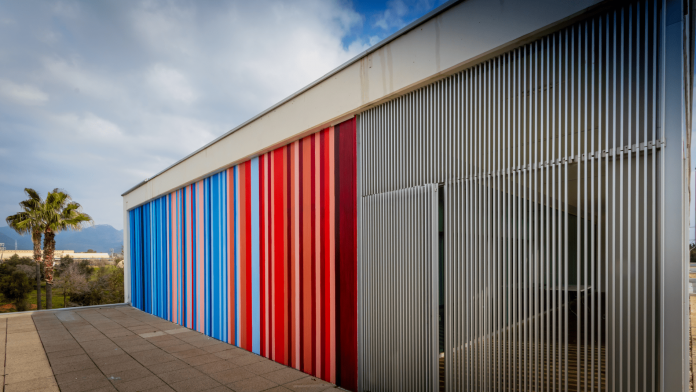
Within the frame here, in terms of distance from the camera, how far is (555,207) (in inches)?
103

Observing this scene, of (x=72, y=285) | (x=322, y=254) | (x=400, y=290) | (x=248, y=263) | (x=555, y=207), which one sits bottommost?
(x=72, y=285)

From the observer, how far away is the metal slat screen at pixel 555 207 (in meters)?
2.26

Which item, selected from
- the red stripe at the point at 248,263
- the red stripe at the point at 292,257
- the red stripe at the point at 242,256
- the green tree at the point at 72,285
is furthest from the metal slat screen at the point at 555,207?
the green tree at the point at 72,285

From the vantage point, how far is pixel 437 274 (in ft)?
11.6

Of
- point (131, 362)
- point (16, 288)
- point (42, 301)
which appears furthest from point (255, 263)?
point (42, 301)

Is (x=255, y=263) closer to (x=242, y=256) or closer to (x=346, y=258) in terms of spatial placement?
(x=242, y=256)

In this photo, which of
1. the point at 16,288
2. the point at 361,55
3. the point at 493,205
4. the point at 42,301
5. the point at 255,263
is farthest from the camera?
the point at 42,301

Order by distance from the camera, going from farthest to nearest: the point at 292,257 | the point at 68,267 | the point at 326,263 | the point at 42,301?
the point at 68,267 < the point at 42,301 < the point at 292,257 < the point at 326,263

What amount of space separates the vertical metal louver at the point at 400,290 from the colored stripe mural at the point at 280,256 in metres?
0.30

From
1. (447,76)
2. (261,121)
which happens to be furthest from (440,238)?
(261,121)

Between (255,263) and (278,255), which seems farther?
(255,263)

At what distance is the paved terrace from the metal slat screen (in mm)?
2828

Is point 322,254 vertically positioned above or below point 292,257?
above

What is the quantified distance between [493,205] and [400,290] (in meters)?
1.50
